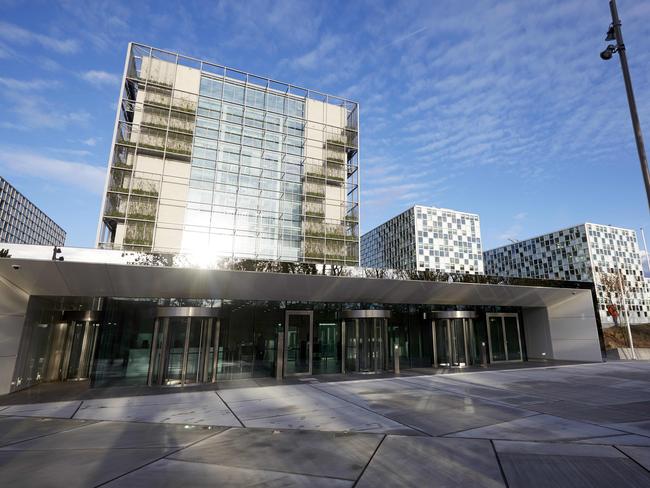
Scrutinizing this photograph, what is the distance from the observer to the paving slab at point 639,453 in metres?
4.89

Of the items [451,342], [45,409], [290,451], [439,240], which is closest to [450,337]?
[451,342]

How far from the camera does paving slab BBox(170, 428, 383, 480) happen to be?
4840 millimetres

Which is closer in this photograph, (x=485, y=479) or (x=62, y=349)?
(x=485, y=479)

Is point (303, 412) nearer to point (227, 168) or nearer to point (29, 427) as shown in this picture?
point (29, 427)

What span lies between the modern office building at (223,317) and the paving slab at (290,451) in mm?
6879

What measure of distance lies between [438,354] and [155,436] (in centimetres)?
1515

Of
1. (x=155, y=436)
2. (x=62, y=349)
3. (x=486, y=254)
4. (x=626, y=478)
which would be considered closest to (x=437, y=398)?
(x=626, y=478)

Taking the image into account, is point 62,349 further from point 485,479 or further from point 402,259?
point 402,259

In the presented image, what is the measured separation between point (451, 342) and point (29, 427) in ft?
54.5

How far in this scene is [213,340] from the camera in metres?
14.6

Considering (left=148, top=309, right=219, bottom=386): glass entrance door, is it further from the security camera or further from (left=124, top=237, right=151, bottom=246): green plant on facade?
(left=124, top=237, right=151, bottom=246): green plant on facade

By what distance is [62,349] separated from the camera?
48.3ft

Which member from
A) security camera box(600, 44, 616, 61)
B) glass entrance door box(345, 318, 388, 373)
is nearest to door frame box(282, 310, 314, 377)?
glass entrance door box(345, 318, 388, 373)

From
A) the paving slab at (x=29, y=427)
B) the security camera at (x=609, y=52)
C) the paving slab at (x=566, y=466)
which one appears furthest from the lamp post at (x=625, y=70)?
the paving slab at (x=29, y=427)
